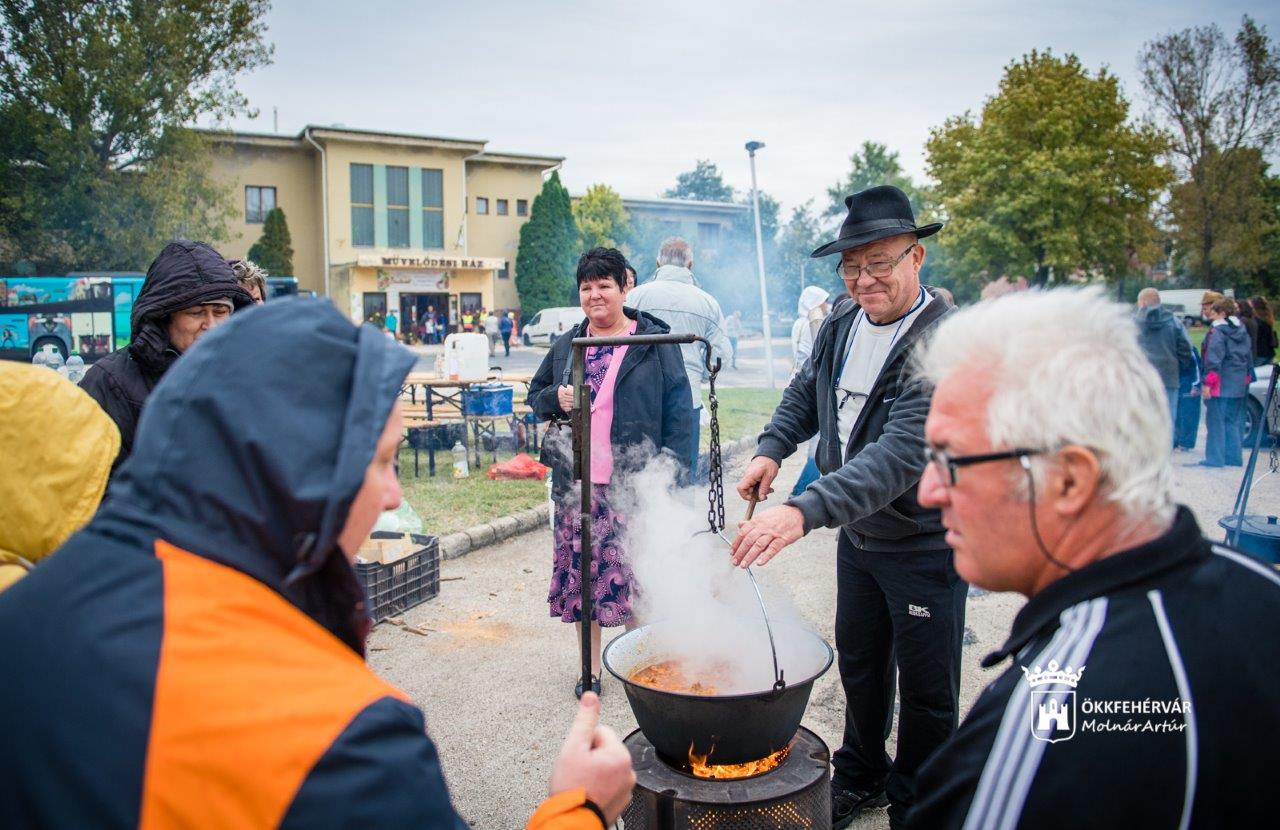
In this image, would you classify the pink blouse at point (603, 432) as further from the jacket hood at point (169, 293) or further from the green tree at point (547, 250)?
the green tree at point (547, 250)

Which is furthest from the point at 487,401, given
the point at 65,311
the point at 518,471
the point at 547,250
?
the point at 547,250

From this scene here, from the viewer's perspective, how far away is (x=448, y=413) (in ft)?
Answer: 36.1

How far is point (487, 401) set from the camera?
32.7 ft

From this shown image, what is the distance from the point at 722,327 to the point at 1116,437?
5529mm

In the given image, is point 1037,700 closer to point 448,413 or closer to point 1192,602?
point 1192,602

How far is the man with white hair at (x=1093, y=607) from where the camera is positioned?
122 centimetres

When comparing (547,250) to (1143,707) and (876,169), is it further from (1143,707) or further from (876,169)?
(1143,707)

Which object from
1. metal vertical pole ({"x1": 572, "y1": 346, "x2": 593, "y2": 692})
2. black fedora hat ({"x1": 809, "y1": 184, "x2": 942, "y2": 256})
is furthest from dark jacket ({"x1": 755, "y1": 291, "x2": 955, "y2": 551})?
metal vertical pole ({"x1": 572, "y1": 346, "x2": 593, "y2": 692})

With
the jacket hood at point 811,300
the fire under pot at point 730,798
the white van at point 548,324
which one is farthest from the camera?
the white van at point 548,324

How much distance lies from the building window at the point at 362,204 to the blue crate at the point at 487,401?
29079 millimetres

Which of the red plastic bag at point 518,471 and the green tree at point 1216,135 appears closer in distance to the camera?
the red plastic bag at point 518,471

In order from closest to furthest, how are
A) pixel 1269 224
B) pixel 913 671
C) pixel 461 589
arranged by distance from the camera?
1. pixel 913 671
2. pixel 461 589
3. pixel 1269 224

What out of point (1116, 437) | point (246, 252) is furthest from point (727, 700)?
point (246, 252)

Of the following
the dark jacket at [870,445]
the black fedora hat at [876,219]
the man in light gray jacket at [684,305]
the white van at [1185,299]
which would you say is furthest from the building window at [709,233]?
the black fedora hat at [876,219]
